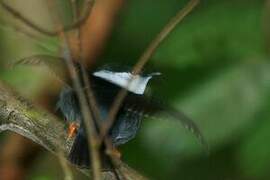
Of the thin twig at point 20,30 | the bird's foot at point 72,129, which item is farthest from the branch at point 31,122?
the thin twig at point 20,30

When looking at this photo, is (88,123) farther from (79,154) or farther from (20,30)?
(79,154)

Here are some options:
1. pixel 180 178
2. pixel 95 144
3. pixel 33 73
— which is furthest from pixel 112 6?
pixel 95 144

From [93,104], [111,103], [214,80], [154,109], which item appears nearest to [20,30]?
[93,104]

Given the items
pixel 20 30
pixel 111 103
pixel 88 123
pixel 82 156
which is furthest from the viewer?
pixel 111 103

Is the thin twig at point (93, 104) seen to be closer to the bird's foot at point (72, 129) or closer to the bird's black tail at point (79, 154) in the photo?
the bird's black tail at point (79, 154)

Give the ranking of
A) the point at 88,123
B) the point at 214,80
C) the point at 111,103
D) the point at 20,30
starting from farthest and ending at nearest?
the point at 214,80
the point at 111,103
the point at 20,30
the point at 88,123

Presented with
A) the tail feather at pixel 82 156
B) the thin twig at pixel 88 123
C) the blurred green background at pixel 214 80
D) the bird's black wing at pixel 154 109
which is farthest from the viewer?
the blurred green background at pixel 214 80
